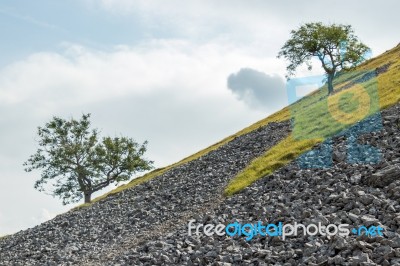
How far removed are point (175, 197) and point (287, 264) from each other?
20.9 metres

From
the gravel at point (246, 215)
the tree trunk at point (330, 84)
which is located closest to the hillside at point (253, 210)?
the gravel at point (246, 215)

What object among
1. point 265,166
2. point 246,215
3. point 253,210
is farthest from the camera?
point 265,166

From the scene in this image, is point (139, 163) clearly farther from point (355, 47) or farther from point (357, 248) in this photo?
point (357, 248)

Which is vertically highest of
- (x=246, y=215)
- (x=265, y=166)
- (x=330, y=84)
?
(x=330, y=84)

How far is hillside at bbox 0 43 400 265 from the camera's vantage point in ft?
49.5

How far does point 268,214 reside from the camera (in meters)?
19.7

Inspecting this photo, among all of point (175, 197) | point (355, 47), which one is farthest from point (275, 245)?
point (355, 47)

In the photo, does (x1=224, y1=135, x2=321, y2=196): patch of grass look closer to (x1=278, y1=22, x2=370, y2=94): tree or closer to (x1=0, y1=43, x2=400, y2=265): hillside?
(x1=0, y1=43, x2=400, y2=265): hillside

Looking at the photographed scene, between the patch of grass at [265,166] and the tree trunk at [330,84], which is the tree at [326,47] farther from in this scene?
the patch of grass at [265,166]

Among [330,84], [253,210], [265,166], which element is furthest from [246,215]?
[330,84]

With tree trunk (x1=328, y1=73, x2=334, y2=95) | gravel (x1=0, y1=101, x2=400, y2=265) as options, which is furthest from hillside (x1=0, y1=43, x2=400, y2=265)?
tree trunk (x1=328, y1=73, x2=334, y2=95)

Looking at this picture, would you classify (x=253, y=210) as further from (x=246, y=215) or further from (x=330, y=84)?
(x=330, y=84)

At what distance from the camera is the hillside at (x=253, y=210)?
15091 millimetres

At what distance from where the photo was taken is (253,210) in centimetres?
2131
